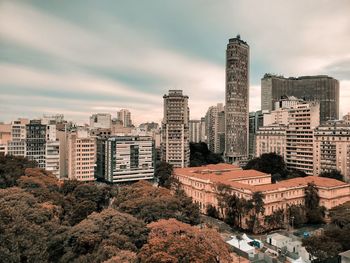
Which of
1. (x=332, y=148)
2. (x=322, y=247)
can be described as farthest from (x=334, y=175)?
(x=322, y=247)

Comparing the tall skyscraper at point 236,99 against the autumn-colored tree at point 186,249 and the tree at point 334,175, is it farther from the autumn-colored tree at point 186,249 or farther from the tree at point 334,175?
the autumn-colored tree at point 186,249

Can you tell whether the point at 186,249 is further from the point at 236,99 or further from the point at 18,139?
the point at 236,99

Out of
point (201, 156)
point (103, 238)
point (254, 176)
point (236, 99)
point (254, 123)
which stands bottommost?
point (103, 238)

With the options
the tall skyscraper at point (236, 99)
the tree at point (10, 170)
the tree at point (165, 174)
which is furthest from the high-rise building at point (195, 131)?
the tree at point (10, 170)

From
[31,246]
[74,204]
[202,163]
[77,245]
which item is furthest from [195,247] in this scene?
[202,163]

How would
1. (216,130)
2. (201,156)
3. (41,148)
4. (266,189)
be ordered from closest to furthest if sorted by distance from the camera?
(266,189), (41,148), (201,156), (216,130)

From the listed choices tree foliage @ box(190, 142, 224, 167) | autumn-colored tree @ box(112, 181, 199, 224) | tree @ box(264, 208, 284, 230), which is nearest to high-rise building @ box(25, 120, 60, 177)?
autumn-colored tree @ box(112, 181, 199, 224)

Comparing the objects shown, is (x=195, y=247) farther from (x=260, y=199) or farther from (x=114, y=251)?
(x=260, y=199)
